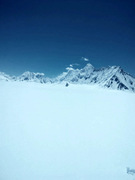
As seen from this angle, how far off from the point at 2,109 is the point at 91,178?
24.6ft

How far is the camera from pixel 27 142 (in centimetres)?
602

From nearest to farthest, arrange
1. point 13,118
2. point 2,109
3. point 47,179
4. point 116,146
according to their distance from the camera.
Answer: point 47,179
point 116,146
point 13,118
point 2,109

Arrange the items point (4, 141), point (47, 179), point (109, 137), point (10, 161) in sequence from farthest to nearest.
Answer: point (109, 137) → point (4, 141) → point (10, 161) → point (47, 179)

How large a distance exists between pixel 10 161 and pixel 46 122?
339 centimetres

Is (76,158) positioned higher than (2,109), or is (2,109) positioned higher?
(2,109)

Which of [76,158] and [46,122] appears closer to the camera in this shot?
[76,158]

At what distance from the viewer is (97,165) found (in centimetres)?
522

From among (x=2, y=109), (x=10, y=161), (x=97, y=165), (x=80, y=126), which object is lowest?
(x=97, y=165)

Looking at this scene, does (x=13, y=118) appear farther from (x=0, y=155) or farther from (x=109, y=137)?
(x=109, y=137)

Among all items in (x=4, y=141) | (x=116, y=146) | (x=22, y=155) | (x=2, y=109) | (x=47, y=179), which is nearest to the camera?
(x=47, y=179)

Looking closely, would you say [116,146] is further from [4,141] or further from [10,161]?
[4,141]

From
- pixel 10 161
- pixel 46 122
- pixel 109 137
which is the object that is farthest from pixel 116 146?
pixel 10 161

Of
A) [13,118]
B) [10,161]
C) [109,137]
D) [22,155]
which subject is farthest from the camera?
[13,118]

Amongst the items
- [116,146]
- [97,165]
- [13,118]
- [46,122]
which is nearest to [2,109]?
[13,118]
